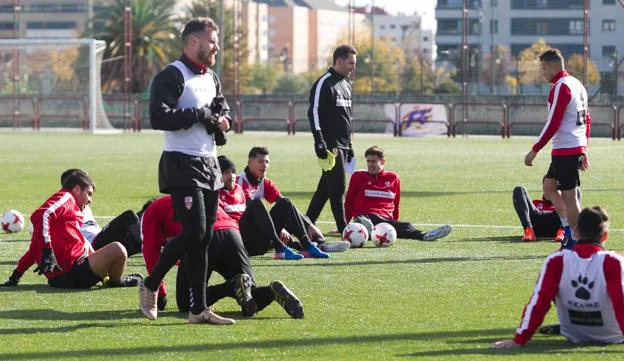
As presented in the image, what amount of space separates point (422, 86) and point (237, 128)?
14.0 meters

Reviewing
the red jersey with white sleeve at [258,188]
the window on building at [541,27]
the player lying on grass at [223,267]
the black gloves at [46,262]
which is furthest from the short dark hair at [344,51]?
the window on building at [541,27]

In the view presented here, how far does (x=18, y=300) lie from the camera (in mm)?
9586

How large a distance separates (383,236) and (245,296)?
4865 mm

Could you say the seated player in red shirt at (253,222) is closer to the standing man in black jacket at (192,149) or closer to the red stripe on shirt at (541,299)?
the standing man in black jacket at (192,149)

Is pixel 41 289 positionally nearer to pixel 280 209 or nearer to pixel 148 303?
pixel 148 303

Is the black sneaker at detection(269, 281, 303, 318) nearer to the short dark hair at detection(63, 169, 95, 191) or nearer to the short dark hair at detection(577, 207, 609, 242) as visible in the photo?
the short dark hair at detection(577, 207, 609, 242)

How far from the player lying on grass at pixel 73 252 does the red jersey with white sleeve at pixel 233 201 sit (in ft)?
4.31

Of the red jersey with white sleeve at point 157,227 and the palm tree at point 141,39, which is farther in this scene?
the palm tree at point 141,39

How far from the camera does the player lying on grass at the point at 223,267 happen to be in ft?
28.3

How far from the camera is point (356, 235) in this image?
13.2 metres

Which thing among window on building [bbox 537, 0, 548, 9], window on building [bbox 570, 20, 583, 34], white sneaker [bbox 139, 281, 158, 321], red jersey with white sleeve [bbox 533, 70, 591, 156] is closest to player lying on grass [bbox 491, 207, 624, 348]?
white sneaker [bbox 139, 281, 158, 321]

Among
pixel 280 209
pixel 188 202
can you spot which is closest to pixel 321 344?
pixel 188 202

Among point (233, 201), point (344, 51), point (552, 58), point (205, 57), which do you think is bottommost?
point (233, 201)

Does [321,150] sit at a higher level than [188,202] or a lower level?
higher
